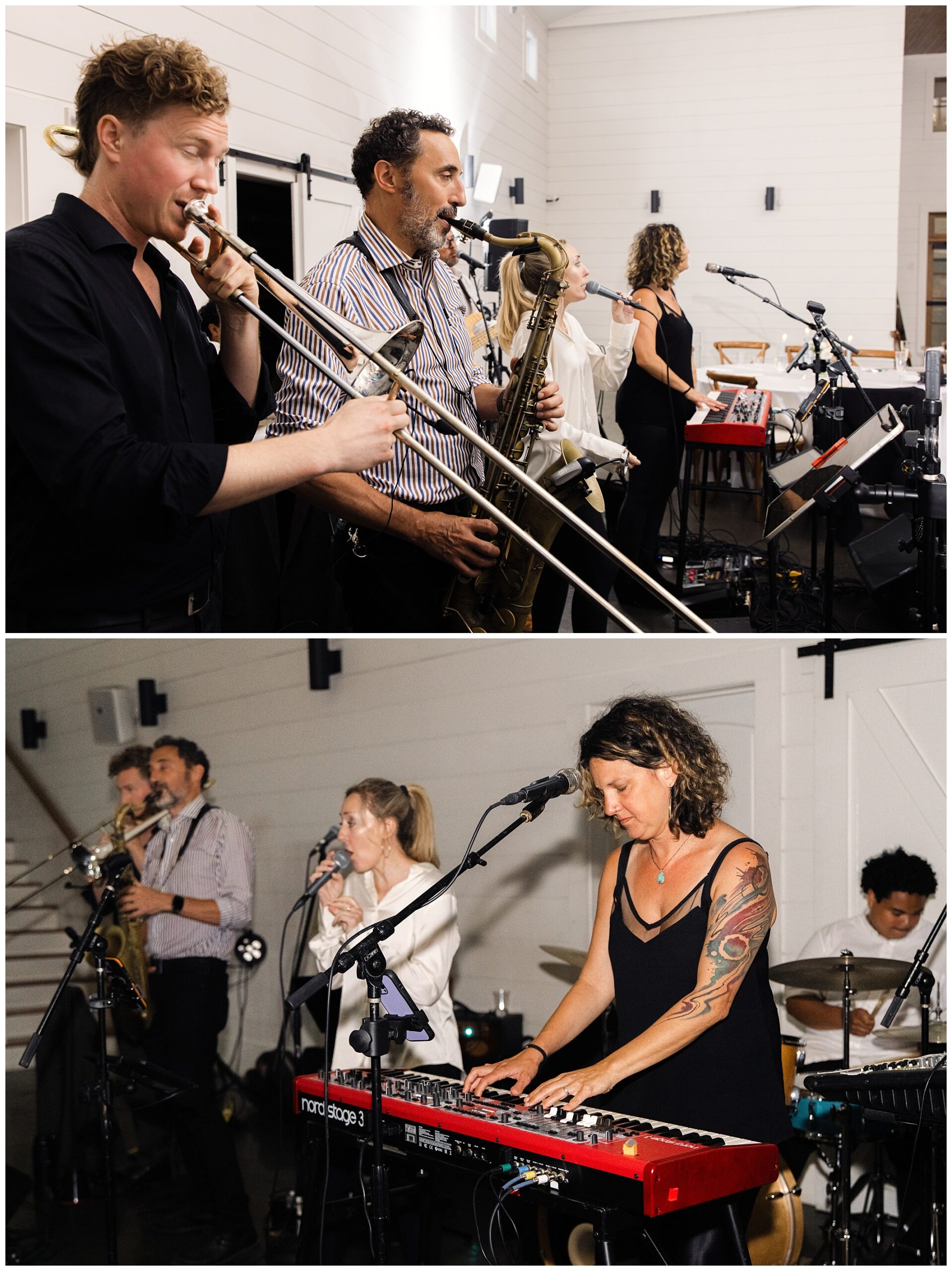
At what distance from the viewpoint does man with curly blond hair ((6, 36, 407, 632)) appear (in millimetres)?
1758

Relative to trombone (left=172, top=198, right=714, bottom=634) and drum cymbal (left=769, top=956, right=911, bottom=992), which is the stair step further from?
trombone (left=172, top=198, right=714, bottom=634)

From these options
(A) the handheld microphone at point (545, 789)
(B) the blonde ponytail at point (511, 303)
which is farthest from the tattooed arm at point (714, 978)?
(B) the blonde ponytail at point (511, 303)

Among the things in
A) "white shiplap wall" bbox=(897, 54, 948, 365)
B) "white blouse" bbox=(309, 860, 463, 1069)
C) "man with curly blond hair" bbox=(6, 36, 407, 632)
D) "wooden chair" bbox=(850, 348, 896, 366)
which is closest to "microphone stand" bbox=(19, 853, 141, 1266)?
"white blouse" bbox=(309, 860, 463, 1069)

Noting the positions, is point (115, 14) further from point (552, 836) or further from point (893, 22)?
point (893, 22)

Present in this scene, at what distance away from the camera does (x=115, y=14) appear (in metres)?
3.56

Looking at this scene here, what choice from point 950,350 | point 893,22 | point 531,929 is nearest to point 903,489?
point 531,929

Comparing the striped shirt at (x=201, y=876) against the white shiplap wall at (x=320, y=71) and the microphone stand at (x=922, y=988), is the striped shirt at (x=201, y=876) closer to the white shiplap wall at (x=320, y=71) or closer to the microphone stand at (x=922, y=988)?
the white shiplap wall at (x=320, y=71)

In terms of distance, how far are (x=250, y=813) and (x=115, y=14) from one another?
335 cm

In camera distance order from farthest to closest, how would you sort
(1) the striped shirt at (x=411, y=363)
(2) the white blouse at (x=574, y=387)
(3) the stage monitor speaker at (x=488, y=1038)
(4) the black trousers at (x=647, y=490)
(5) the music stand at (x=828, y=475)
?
1. (4) the black trousers at (x=647, y=490)
2. (3) the stage monitor speaker at (x=488, y=1038)
3. (2) the white blouse at (x=574, y=387)
4. (5) the music stand at (x=828, y=475)
5. (1) the striped shirt at (x=411, y=363)

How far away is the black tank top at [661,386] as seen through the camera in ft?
16.9

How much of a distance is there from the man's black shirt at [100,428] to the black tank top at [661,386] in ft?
10.8

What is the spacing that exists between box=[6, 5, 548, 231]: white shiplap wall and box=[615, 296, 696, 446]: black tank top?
1.61 metres

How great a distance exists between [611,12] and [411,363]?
234 inches

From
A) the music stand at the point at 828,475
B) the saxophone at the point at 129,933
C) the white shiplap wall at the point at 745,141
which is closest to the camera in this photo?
the music stand at the point at 828,475
